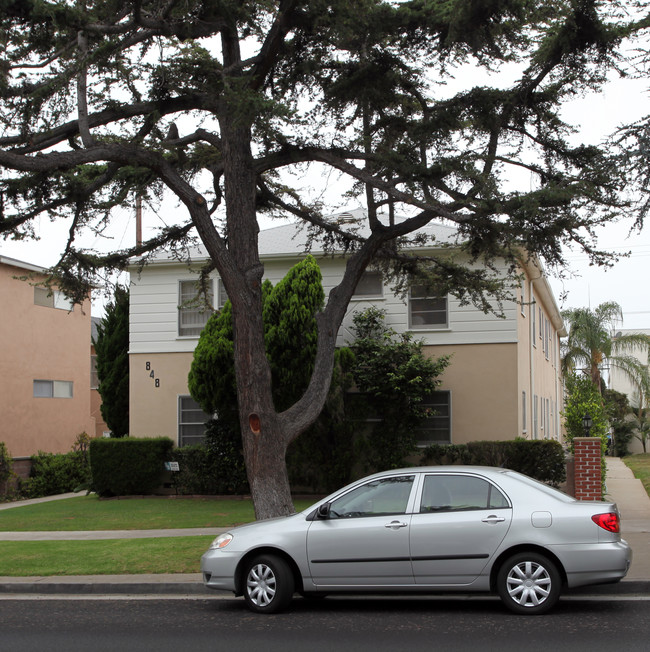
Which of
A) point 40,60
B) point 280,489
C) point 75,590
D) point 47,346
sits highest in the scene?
point 40,60

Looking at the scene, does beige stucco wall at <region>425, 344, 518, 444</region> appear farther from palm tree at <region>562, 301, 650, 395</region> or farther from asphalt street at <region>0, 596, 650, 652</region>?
palm tree at <region>562, 301, 650, 395</region>

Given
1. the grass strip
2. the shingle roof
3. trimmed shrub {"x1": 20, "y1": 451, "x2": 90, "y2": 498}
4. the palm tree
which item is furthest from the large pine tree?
the palm tree

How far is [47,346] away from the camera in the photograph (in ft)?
93.2

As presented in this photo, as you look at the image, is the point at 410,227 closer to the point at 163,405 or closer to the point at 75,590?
the point at 75,590

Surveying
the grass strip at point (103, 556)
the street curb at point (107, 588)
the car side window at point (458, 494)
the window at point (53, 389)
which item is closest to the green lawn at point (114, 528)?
the grass strip at point (103, 556)

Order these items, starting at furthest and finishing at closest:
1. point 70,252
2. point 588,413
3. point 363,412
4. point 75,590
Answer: point 363,412 → point 588,413 → point 70,252 → point 75,590

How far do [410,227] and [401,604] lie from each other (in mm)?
5710

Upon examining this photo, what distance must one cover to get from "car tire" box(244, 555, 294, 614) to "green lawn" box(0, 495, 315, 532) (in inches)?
279

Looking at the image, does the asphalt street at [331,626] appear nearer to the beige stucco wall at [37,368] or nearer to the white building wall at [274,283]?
the white building wall at [274,283]

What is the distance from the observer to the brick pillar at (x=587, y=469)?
13.9 meters

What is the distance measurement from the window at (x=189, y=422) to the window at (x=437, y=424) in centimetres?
579

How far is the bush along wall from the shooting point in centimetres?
1900

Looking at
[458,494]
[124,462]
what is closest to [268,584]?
[458,494]

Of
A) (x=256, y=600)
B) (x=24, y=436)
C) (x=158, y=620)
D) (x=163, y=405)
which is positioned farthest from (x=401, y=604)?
Result: (x=24, y=436)
